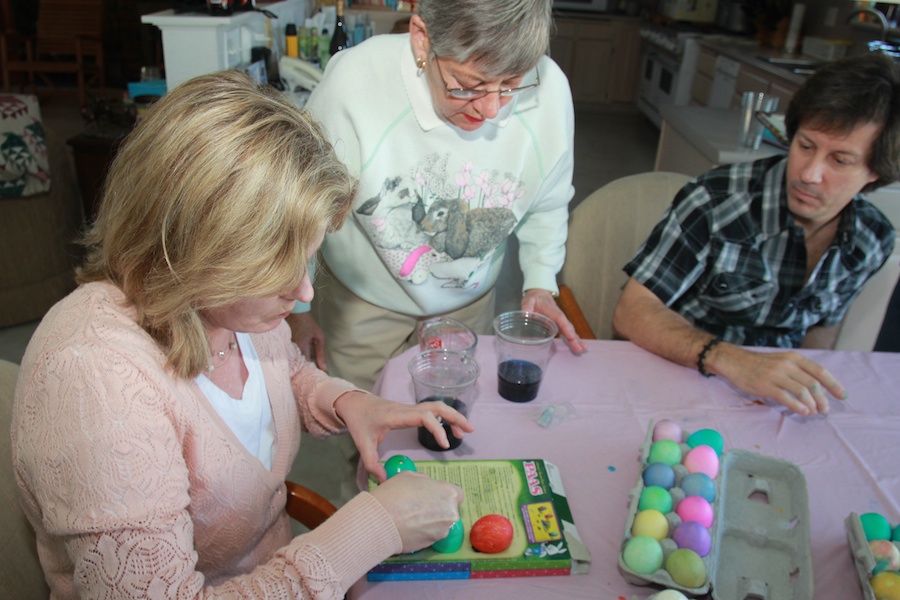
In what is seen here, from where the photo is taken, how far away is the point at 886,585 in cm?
84

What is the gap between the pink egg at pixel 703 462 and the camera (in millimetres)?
1001

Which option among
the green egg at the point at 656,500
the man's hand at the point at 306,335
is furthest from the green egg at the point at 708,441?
the man's hand at the point at 306,335

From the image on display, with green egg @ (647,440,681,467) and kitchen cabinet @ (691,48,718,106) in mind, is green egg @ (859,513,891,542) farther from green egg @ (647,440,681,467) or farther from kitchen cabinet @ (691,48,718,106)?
kitchen cabinet @ (691,48,718,106)

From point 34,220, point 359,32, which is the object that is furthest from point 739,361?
point 359,32

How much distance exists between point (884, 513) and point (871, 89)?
2.79 ft

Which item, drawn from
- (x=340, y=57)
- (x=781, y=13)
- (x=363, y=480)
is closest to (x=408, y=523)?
(x=363, y=480)

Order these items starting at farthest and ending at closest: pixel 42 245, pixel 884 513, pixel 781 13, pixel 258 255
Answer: pixel 781 13
pixel 42 245
pixel 884 513
pixel 258 255

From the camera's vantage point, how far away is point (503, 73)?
1189mm

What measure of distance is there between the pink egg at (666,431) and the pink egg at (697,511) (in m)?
0.16

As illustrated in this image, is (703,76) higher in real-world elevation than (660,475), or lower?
higher

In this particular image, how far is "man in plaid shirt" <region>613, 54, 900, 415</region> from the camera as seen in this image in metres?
1.38

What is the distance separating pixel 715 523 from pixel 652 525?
10 cm

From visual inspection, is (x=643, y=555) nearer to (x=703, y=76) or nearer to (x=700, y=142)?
(x=700, y=142)

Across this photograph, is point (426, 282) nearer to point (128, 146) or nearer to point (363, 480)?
point (363, 480)
